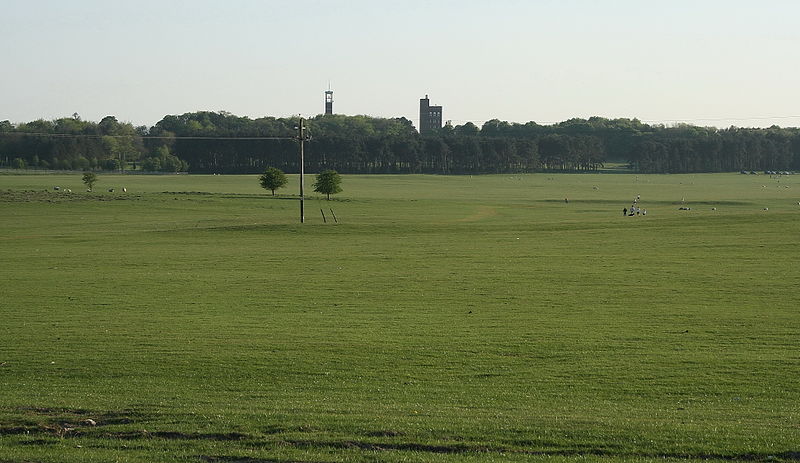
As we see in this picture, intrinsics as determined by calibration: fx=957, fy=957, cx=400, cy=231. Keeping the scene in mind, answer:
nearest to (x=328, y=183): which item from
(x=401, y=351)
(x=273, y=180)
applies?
(x=273, y=180)

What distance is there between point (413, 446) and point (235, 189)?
397 feet

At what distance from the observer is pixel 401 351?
2034cm

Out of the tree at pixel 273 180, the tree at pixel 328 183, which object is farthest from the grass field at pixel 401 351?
the tree at pixel 273 180

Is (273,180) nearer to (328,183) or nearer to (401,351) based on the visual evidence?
(328,183)

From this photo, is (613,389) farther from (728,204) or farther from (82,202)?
(728,204)

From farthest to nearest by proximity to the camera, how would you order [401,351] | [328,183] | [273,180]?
[273,180], [328,183], [401,351]

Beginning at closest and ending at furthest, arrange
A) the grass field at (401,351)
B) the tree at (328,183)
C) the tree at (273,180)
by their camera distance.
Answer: the grass field at (401,351) → the tree at (328,183) → the tree at (273,180)

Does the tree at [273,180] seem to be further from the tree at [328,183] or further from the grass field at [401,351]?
the grass field at [401,351]

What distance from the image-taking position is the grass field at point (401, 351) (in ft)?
39.8

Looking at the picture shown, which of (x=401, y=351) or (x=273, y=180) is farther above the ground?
(x=273, y=180)

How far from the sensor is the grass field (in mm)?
12117

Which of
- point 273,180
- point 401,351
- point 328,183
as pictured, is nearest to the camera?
point 401,351

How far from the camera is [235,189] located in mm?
130500

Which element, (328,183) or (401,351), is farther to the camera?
(328,183)
